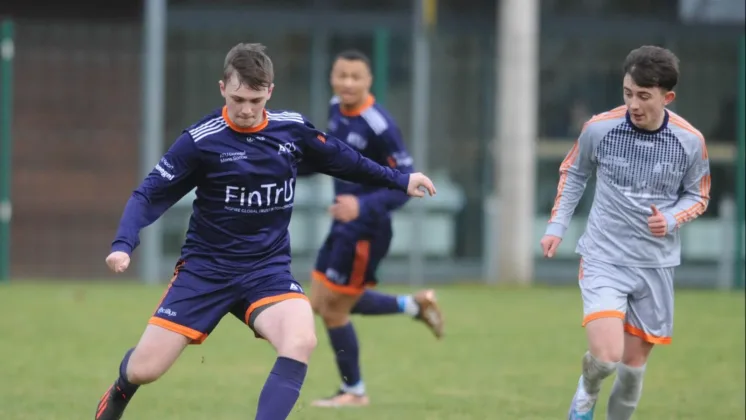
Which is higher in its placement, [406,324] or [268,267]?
[268,267]

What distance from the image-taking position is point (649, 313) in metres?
A: 6.36

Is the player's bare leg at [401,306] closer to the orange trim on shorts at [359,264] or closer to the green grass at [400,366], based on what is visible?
the orange trim on shorts at [359,264]

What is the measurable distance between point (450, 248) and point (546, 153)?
1712 mm

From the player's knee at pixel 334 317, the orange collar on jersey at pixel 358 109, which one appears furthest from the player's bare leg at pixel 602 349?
the orange collar on jersey at pixel 358 109

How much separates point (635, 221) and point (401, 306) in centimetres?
288

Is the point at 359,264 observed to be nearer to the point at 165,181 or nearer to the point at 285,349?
the point at 165,181

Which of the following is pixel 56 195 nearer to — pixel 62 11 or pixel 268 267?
pixel 62 11

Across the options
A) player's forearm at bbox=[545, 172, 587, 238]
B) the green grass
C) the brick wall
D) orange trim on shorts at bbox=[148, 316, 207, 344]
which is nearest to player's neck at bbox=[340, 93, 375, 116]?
the green grass

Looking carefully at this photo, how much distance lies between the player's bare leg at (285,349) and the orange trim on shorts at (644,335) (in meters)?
1.51

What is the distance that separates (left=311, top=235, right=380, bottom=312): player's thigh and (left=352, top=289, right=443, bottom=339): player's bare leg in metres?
0.25

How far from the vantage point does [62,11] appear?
18.6 m

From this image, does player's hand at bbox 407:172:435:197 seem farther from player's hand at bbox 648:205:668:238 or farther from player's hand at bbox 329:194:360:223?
player's hand at bbox 329:194:360:223

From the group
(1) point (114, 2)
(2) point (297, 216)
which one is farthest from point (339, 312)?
(1) point (114, 2)

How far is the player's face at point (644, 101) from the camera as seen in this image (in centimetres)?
618
